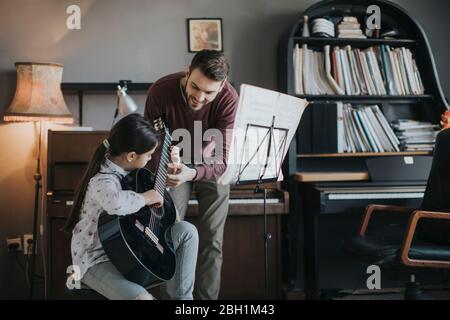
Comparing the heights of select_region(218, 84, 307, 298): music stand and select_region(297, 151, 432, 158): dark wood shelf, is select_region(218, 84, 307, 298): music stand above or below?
above

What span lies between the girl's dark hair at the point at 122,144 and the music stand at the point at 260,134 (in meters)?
0.32

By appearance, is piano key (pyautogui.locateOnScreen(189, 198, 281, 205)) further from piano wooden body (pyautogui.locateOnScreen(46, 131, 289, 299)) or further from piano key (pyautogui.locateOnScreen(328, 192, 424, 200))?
piano key (pyautogui.locateOnScreen(328, 192, 424, 200))

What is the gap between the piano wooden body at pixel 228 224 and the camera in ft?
8.79

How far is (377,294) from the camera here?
10.5ft

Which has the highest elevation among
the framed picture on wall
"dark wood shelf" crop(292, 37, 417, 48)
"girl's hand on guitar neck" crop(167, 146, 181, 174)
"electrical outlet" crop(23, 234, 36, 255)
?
the framed picture on wall

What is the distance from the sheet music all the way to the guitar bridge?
0.34 m

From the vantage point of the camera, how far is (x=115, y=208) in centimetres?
161

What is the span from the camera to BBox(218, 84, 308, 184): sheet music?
1.81 m

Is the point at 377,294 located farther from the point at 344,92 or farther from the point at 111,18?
the point at 111,18

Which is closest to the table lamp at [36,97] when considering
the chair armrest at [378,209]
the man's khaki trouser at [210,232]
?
the man's khaki trouser at [210,232]

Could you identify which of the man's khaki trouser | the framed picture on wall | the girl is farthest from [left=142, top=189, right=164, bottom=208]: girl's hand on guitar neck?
the framed picture on wall

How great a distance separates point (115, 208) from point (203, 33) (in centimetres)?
183

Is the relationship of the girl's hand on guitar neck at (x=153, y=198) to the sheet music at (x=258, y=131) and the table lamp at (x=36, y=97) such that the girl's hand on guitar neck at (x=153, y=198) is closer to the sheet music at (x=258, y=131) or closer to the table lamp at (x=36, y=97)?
the sheet music at (x=258, y=131)

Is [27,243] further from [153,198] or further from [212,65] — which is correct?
[212,65]
